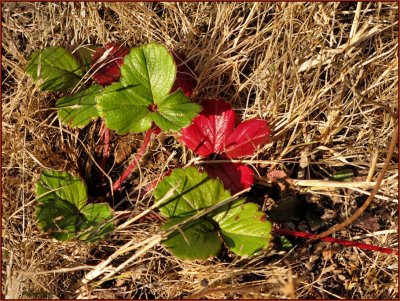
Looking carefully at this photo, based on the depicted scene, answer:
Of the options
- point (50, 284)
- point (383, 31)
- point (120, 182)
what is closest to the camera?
point (50, 284)

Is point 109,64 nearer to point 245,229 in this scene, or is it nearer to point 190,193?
point 190,193

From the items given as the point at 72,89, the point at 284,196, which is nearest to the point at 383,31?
the point at 284,196

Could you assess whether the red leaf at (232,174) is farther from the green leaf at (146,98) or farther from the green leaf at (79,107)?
the green leaf at (79,107)

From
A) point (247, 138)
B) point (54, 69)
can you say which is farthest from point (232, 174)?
point (54, 69)

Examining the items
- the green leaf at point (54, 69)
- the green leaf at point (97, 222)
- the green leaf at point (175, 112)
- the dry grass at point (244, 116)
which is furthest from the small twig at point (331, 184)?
the green leaf at point (54, 69)

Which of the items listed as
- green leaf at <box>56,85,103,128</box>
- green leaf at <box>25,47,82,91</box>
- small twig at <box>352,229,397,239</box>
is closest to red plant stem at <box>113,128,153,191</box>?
green leaf at <box>56,85,103,128</box>

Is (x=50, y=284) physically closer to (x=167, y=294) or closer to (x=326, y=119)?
(x=167, y=294)

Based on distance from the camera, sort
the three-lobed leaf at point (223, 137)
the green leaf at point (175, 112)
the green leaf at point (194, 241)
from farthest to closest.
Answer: the three-lobed leaf at point (223, 137) < the green leaf at point (175, 112) < the green leaf at point (194, 241)
